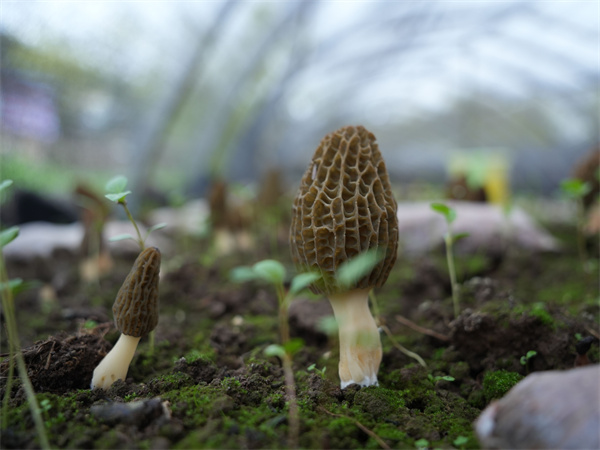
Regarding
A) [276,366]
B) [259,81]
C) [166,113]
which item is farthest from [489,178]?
[259,81]

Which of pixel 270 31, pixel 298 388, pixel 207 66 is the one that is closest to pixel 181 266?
pixel 298 388

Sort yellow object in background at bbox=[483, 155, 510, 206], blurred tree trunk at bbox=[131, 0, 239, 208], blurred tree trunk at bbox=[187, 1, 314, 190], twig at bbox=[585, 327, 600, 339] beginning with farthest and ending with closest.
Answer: blurred tree trunk at bbox=[187, 1, 314, 190], blurred tree trunk at bbox=[131, 0, 239, 208], yellow object in background at bbox=[483, 155, 510, 206], twig at bbox=[585, 327, 600, 339]

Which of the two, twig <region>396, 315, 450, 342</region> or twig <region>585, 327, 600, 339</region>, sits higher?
twig <region>396, 315, 450, 342</region>

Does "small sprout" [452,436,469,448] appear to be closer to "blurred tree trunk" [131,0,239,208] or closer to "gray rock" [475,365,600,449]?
"gray rock" [475,365,600,449]

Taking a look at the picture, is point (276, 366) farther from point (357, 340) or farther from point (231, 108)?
point (231, 108)

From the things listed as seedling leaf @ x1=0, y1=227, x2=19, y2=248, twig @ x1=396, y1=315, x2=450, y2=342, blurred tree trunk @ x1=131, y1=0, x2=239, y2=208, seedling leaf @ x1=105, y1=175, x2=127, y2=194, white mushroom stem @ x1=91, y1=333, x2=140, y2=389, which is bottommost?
twig @ x1=396, y1=315, x2=450, y2=342

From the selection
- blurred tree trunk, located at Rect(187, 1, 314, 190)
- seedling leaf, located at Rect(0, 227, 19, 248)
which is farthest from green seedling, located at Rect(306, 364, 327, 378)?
blurred tree trunk, located at Rect(187, 1, 314, 190)
